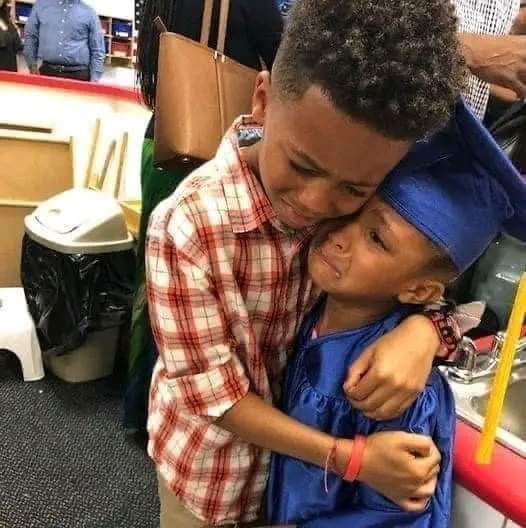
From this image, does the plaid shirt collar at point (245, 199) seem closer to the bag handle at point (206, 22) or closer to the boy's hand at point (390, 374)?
the boy's hand at point (390, 374)

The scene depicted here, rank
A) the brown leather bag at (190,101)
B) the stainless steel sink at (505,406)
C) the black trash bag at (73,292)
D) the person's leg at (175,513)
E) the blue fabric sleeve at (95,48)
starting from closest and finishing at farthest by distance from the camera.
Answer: the stainless steel sink at (505,406) < the person's leg at (175,513) < the brown leather bag at (190,101) < the black trash bag at (73,292) < the blue fabric sleeve at (95,48)

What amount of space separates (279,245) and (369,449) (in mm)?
246

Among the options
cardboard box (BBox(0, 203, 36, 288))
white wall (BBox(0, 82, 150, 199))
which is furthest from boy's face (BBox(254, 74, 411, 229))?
white wall (BBox(0, 82, 150, 199))

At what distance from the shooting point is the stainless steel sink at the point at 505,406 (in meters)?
0.80

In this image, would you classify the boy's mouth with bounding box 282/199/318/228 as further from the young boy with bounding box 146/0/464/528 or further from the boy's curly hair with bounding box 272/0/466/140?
the boy's curly hair with bounding box 272/0/466/140

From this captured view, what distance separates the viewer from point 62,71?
13.4 ft

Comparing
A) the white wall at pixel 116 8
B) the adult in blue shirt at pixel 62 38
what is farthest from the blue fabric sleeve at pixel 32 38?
the white wall at pixel 116 8

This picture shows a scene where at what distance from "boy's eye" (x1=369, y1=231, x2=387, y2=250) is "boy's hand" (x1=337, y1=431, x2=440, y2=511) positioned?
198mm

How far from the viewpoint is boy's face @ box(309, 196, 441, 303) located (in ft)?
2.15

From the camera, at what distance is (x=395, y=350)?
68 cm

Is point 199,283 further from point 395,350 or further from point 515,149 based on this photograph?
point 515,149

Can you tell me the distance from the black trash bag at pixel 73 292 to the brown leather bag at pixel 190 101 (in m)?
0.99

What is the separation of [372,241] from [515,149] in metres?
0.59

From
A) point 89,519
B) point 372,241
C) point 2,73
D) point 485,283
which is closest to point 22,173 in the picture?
point 2,73
